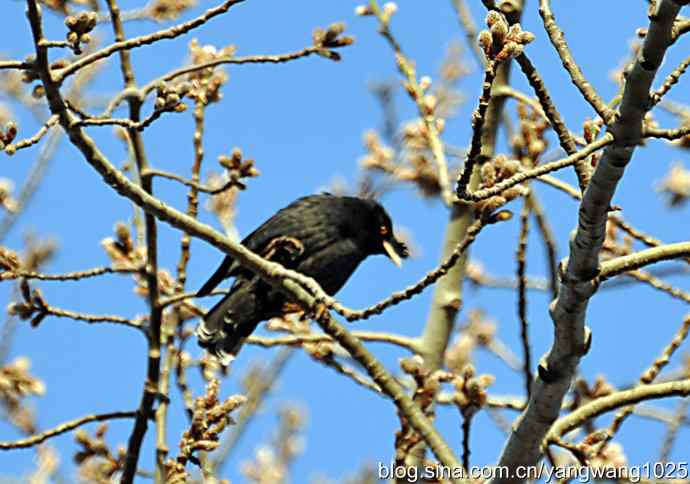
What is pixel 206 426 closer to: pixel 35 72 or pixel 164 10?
pixel 35 72

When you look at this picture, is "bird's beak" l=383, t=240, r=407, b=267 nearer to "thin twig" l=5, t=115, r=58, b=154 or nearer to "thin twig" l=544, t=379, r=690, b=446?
"thin twig" l=544, t=379, r=690, b=446

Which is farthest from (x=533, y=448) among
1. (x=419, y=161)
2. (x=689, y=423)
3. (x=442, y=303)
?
(x=419, y=161)

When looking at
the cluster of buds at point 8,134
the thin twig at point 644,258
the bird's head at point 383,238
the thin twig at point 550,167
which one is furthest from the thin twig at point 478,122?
the bird's head at point 383,238

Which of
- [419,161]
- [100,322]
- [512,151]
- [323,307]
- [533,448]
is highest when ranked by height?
[419,161]

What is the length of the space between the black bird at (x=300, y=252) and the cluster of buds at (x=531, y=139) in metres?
0.87

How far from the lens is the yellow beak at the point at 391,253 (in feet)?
16.7

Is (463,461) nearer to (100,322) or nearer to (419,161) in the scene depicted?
(100,322)

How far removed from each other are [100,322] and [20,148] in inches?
43.0

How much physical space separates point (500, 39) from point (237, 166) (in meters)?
1.53

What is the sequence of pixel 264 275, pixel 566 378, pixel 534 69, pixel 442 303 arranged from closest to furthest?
pixel 534 69, pixel 566 378, pixel 264 275, pixel 442 303

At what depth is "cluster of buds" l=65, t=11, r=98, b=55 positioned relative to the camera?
7.61 feet

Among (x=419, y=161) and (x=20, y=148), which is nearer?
(x=20, y=148)

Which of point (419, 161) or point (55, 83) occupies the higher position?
point (419, 161)

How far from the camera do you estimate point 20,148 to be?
7.85 ft
